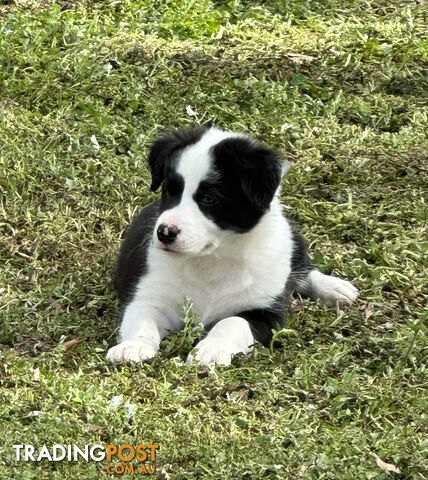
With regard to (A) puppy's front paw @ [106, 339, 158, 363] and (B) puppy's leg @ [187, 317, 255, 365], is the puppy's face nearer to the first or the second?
(B) puppy's leg @ [187, 317, 255, 365]

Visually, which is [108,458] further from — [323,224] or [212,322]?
[323,224]

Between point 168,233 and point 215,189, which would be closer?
point 168,233

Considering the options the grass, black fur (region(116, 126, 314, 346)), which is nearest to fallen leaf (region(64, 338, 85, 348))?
the grass

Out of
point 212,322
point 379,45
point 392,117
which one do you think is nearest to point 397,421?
point 212,322

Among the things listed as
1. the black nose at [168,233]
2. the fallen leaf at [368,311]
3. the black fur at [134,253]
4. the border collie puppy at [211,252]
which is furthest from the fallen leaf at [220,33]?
the black nose at [168,233]

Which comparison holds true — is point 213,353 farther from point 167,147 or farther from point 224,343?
point 167,147

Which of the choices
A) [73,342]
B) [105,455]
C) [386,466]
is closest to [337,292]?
[73,342]
